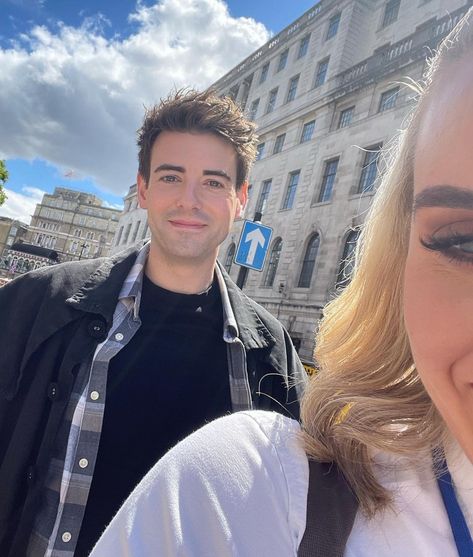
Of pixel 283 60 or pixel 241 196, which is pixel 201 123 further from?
pixel 283 60

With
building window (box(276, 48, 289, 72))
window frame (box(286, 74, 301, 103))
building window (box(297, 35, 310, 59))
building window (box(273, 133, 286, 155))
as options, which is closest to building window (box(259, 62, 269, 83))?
building window (box(276, 48, 289, 72))

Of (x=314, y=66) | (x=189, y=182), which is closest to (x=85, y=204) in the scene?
(x=314, y=66)

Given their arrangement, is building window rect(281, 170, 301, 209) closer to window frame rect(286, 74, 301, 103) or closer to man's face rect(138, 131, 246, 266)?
window frame rect(286, 74, 301, 103)

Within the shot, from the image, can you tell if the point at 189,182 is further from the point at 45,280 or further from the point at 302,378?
the point at 302,378

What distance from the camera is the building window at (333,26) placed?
21.4 meters

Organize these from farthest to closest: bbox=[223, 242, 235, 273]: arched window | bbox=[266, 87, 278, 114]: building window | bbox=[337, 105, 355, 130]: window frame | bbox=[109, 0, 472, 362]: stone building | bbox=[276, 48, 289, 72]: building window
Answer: bbox=[276, 48, 289, 72]: building window < bbox=[266, 87, 278, 114]: building window < bbox=[223, 242, 235, 273]: arched window < bbox=[337, 105, 355, 130]: window frame < bbox=[109, 0, 472, 362]: stone building

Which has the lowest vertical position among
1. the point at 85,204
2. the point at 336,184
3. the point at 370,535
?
the point at 370,535

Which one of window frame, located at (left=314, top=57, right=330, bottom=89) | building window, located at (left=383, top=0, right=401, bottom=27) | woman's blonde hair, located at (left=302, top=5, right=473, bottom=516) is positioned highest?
building window, located at (left=383, top=0, right=401, bottom=27)

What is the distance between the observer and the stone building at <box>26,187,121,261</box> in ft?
301

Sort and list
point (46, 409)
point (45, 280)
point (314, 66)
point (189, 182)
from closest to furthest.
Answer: point (46, 409)
point (45, 280)
point (189, 182)
point (314, 66)

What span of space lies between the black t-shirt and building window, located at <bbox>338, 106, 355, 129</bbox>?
17432mm

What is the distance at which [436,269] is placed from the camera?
0.91m

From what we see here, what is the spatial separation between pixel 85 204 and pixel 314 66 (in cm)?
8329

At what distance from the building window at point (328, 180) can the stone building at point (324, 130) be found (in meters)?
0.05
